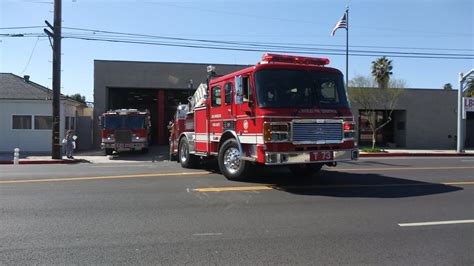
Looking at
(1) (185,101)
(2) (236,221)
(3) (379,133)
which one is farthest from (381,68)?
(2) (236,221)

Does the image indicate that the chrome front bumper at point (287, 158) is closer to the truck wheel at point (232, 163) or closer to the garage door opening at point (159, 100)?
the truck wheel at point (232, 163)

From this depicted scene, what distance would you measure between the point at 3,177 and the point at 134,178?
390 centimetres

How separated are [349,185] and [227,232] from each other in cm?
547

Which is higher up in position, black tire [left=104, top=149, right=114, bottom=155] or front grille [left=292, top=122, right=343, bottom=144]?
front grille [left=292, top=122, right=343, bottom=144]

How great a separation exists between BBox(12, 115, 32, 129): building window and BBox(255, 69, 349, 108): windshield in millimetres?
21879

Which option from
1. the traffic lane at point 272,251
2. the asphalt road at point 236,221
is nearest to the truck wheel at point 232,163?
the asphalt road at point 236,221

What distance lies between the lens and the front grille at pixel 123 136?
85.4ft

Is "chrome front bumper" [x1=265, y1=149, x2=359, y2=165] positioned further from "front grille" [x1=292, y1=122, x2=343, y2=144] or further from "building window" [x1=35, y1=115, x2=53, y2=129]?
"building window" [x1=35, y1=115, x2=53, y2=129]

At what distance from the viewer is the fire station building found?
3284 cm

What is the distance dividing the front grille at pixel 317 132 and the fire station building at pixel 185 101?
70.7 feet

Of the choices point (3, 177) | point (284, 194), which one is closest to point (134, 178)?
point (3, 177)

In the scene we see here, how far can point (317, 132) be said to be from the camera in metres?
10.6

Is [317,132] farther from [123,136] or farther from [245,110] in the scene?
[123,136]

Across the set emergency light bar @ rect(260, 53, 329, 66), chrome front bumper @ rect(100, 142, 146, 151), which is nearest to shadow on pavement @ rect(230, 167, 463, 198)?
emergency light bar @ rect(260, 53, 329, 66)
